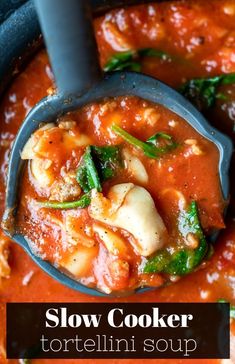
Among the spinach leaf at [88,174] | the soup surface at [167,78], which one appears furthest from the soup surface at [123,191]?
the soup surface at [167,78]

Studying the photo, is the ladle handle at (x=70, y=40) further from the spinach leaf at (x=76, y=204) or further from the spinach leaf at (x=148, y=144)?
the spinach leaf at (x=76, y=204)

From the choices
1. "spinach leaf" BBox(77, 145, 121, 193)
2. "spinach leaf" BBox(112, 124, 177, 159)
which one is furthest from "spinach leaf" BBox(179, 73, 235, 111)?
"spinach leaf" BBox(77, 145, 121, 193)

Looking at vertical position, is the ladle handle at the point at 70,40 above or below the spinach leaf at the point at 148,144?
above

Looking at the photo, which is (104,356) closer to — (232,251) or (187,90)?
(232,251)

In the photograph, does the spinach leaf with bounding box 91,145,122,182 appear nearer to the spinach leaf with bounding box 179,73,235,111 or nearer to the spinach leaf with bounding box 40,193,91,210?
the spinach leaf with bounding box 40,193,91,210

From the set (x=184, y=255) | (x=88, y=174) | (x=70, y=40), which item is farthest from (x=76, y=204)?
(x=70, y=40)

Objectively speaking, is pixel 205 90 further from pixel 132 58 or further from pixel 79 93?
pixel 79 93
